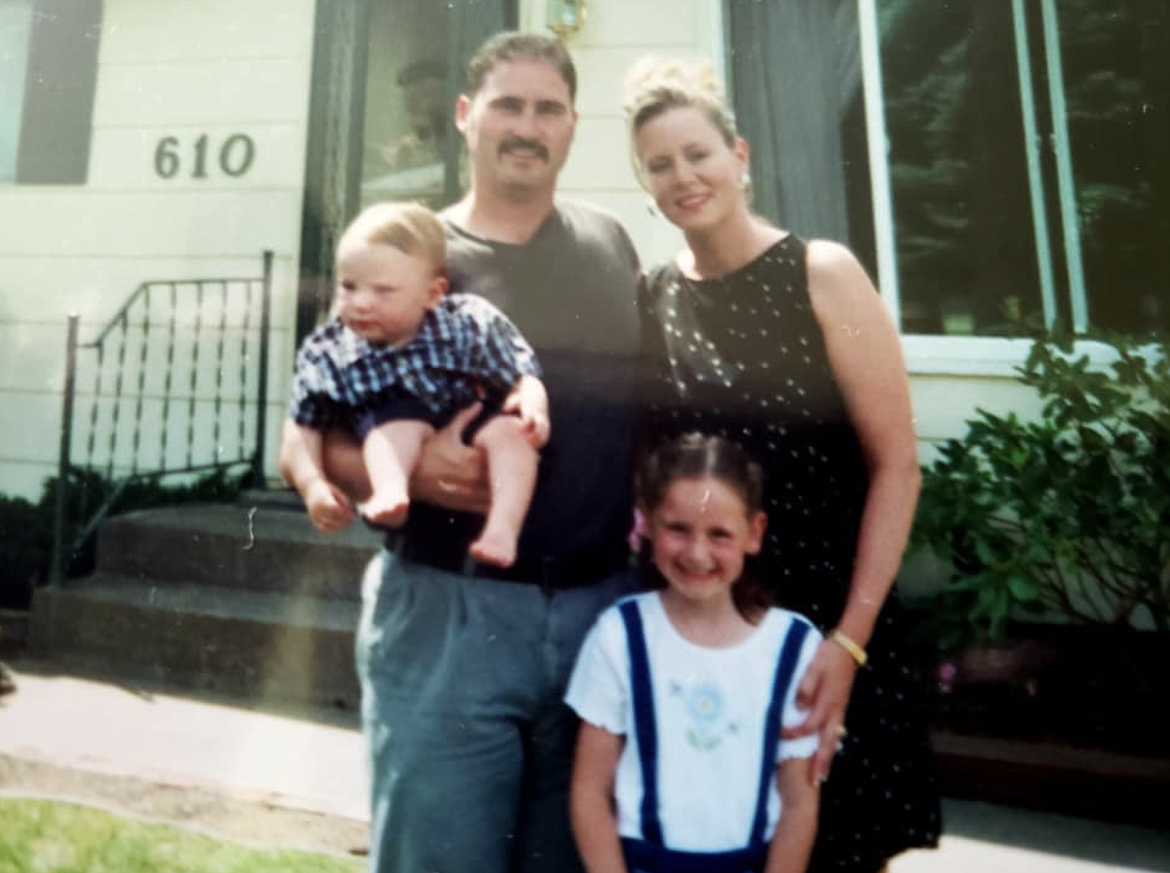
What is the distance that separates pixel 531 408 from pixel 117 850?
1.70m

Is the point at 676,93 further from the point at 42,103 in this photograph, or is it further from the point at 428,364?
the point at 42,103

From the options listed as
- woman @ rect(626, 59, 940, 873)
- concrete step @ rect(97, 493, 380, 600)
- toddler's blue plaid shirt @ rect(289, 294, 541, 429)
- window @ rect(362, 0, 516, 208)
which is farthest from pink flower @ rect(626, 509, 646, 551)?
window @ rect(362, 0, 516, 208)

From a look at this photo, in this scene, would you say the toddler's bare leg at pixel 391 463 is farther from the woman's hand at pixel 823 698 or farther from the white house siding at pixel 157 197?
the white house siding at pixel 157 197

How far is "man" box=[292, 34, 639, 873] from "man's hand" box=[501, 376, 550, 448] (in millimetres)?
61

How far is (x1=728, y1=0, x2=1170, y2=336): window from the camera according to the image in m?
3.44

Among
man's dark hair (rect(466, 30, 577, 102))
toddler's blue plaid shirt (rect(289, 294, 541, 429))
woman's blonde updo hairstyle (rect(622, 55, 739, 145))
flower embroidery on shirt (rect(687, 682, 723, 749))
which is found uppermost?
man's dark hair (rect(466, 30, 577, 102))

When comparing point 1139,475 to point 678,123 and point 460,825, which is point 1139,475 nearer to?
point 678,123

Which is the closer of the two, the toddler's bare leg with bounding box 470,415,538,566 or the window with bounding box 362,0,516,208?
the toddler's bare leg with bounding box 470,415,538,566

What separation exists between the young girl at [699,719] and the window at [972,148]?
2.42 m

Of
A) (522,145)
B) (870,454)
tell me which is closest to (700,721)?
(870,454)

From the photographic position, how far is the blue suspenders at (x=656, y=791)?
1289 millimetres

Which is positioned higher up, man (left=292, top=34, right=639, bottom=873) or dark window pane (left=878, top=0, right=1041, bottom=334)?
dark window pane (left=878, top=0, right=1041, bottom=334)

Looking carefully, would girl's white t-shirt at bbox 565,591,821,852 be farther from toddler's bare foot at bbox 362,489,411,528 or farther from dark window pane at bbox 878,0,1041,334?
dark window pane at bbox 878,0,1041,334

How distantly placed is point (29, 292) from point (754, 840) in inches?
179
